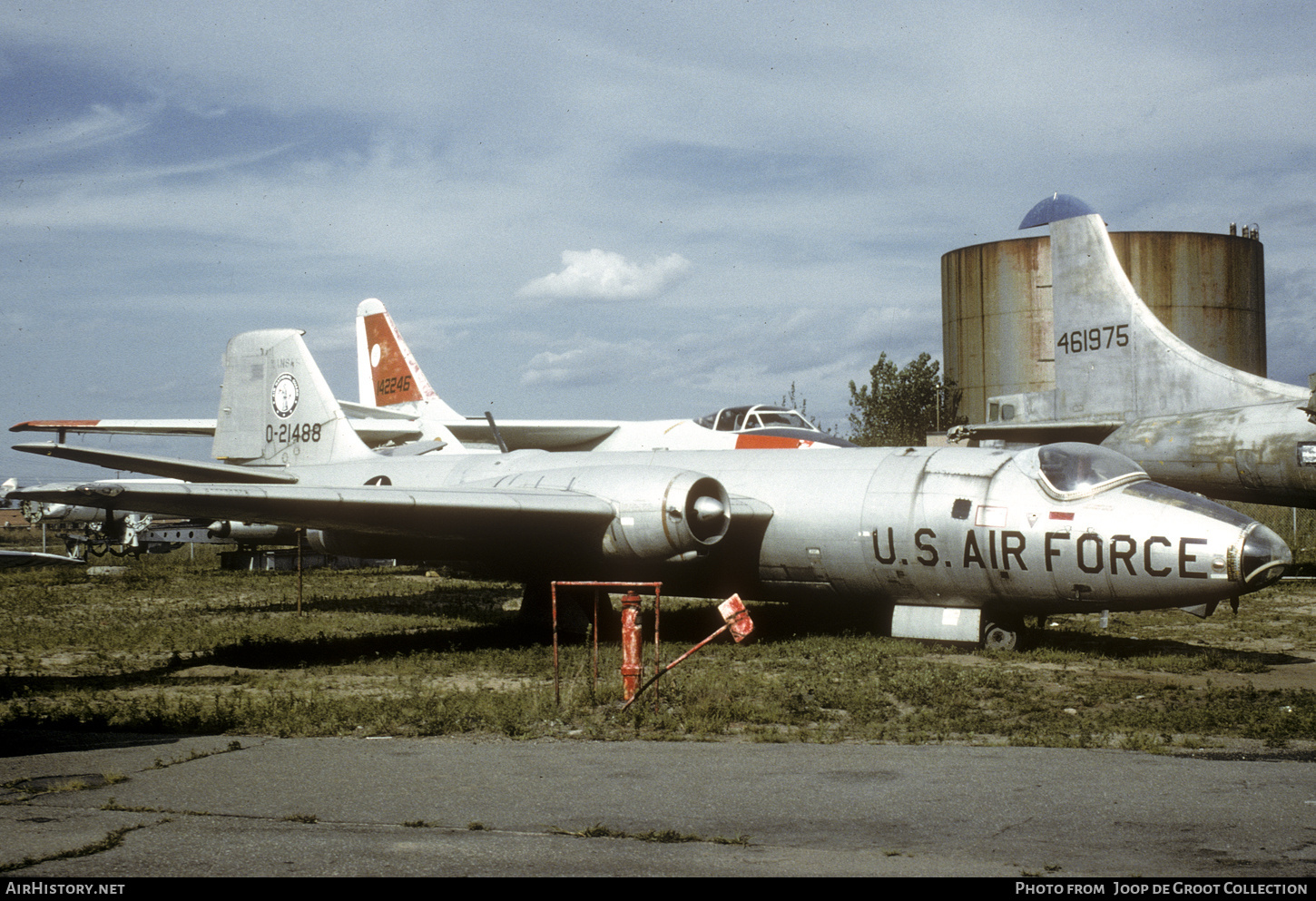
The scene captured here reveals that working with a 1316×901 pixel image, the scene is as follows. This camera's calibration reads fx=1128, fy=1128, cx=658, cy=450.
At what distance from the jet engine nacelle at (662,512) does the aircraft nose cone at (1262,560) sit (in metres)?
5.68

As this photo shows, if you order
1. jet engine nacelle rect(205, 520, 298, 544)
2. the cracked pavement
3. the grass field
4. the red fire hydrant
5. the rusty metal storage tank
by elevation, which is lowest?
the grass field

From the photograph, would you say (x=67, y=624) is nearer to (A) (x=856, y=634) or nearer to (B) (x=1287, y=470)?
(A) (x=856, y=634)

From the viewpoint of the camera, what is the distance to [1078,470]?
1263cm

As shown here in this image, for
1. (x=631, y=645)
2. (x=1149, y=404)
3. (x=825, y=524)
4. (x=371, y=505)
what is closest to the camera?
(x=631, y=645)

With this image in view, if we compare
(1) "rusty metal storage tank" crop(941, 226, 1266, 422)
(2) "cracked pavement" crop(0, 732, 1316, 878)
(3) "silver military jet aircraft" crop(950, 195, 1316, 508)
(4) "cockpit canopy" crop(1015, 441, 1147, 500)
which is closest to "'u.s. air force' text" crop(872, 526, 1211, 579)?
(4) "cockpit canopy" crop(1015, 441, 1147, 500)

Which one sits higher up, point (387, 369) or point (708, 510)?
point (387, 369)

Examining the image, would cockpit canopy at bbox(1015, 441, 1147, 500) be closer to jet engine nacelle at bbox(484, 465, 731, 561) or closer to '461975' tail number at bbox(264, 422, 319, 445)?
jet engine nacelle at bbox(484, 465, 731, 561)

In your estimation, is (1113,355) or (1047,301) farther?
(1047,301)

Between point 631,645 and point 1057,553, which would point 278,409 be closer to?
point 631,645

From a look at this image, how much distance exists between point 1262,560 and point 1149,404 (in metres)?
12.2

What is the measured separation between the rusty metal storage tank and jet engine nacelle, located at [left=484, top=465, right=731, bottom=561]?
34.8 m

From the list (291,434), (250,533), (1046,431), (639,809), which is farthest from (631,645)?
(250,533)

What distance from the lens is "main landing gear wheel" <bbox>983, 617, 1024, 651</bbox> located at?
43.5 ft

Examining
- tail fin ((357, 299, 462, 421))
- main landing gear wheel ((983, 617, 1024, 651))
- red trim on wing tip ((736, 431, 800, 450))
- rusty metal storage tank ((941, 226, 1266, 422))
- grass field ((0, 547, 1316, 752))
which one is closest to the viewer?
grass field ((0, 547, 1316, 752))
